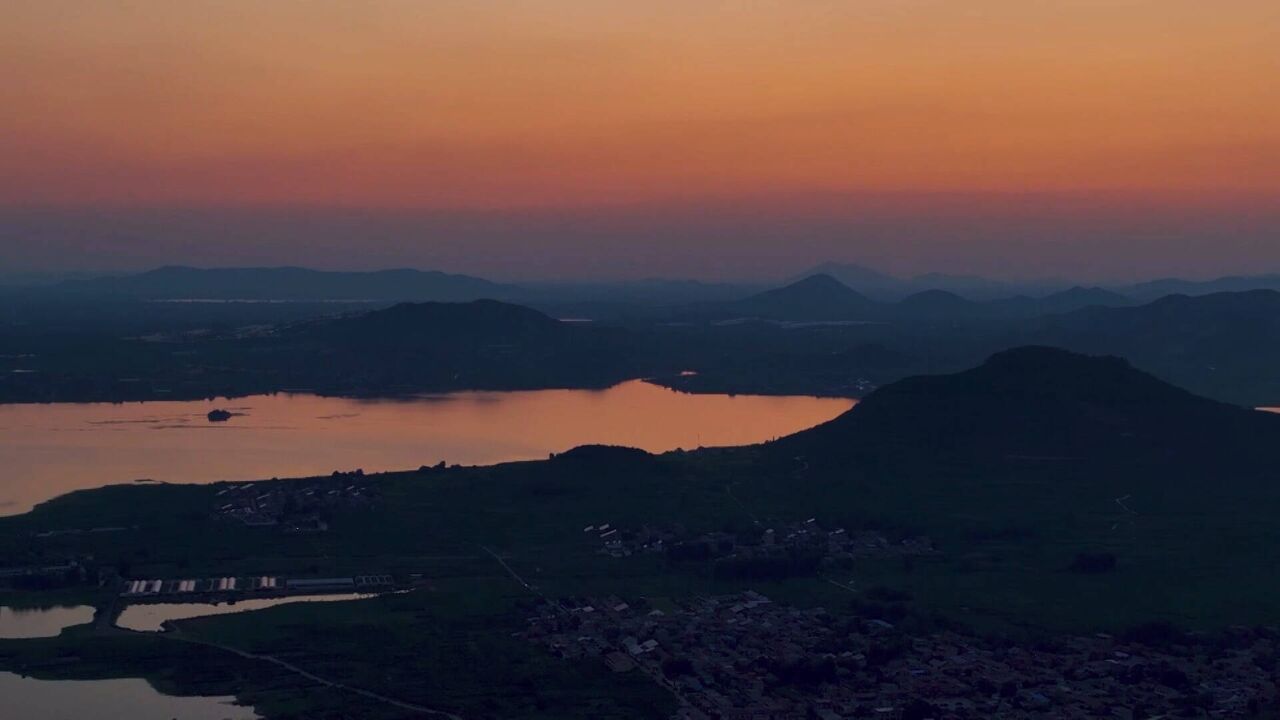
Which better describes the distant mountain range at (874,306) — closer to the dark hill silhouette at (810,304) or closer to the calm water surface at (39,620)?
the dark hill silhouette at (810,304)

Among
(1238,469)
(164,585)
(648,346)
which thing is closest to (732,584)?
(164,585)

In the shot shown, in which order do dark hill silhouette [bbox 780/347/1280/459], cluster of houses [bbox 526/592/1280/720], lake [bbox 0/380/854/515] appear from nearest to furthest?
1. cluster of houses [bbox 526/592/1280/720]
2. dark hill silhouette [bbox 780/347/1280/459]
3. lake [bbox 0/380/854/515]

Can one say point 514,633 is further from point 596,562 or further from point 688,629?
point 596,562

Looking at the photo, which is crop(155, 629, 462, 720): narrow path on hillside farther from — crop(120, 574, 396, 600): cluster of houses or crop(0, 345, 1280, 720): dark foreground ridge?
crop(120, 574, 396, 600): cluster of houses

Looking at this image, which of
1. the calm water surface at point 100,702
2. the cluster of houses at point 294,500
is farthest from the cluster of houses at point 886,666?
the cluster of houses at point 294,500

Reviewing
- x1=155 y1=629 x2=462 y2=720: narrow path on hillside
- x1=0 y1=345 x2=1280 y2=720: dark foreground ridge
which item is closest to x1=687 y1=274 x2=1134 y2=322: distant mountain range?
x1=0 y1=345 x2=1280 y2=720: dark foreground ridge

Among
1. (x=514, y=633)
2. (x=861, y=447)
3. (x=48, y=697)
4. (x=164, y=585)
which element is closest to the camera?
(x=48, y=697)
